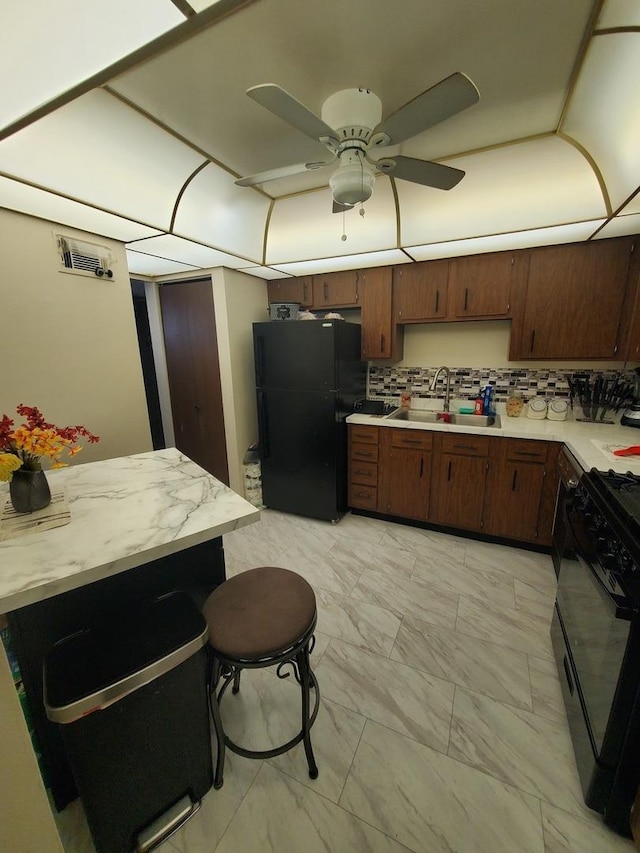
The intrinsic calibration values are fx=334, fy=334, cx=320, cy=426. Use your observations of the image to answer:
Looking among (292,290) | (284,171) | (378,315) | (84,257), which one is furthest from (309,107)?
(292,290)

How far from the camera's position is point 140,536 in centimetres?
103

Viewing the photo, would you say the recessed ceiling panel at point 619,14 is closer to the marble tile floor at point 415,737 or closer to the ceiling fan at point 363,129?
the ceiling fan at point 363,129

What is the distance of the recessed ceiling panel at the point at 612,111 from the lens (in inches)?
44.2

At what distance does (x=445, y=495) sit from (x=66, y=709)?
2527 millimetres

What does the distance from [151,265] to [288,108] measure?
2.41m

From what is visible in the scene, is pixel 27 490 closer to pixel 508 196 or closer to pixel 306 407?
pixel 306 407

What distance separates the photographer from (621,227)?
6.72ft

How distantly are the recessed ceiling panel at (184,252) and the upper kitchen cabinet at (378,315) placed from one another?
111 cm

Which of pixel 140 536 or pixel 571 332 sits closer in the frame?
pixel 140 536

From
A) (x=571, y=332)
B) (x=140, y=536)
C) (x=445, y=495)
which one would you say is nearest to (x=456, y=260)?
(x=571, y=332)

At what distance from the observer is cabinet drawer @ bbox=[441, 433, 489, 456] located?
2.52 m

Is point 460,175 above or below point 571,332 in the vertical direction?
above

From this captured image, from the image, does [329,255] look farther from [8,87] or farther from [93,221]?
[8,87]

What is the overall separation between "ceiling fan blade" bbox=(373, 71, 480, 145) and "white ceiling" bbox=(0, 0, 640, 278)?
0.86 ft
